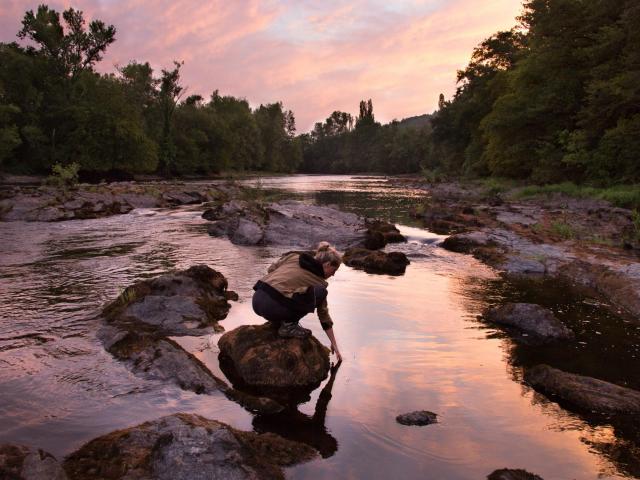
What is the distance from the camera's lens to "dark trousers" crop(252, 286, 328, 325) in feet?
24.0

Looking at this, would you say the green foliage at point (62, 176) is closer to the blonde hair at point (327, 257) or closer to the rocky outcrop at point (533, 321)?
the blonde hair at point (327, 257)

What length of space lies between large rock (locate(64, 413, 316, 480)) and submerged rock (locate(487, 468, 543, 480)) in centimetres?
188

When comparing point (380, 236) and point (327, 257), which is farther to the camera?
point (380, 236)

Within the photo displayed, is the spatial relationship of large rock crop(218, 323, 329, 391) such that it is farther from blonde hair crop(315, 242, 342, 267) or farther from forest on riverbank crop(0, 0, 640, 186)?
forest on riverbank crop(0, 0, 640, 186)

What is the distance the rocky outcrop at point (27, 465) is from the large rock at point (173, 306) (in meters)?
4.69

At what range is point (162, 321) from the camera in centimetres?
926

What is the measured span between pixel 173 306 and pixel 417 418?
555 centimetres

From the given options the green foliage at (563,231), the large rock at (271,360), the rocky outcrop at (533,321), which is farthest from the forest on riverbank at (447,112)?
the large rock at (271,360)

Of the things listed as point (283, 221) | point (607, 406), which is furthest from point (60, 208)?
point (607, 406)

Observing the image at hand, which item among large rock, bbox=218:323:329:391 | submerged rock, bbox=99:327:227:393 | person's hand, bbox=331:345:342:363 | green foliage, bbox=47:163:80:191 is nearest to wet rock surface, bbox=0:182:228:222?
green foliage, bbox=47:163:80:191

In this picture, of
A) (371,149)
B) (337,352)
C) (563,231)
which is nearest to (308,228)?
(563,231)

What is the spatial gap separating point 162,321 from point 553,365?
6.85 m

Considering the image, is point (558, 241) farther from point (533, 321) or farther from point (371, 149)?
point (371, 149)

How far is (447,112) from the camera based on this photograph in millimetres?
75562
